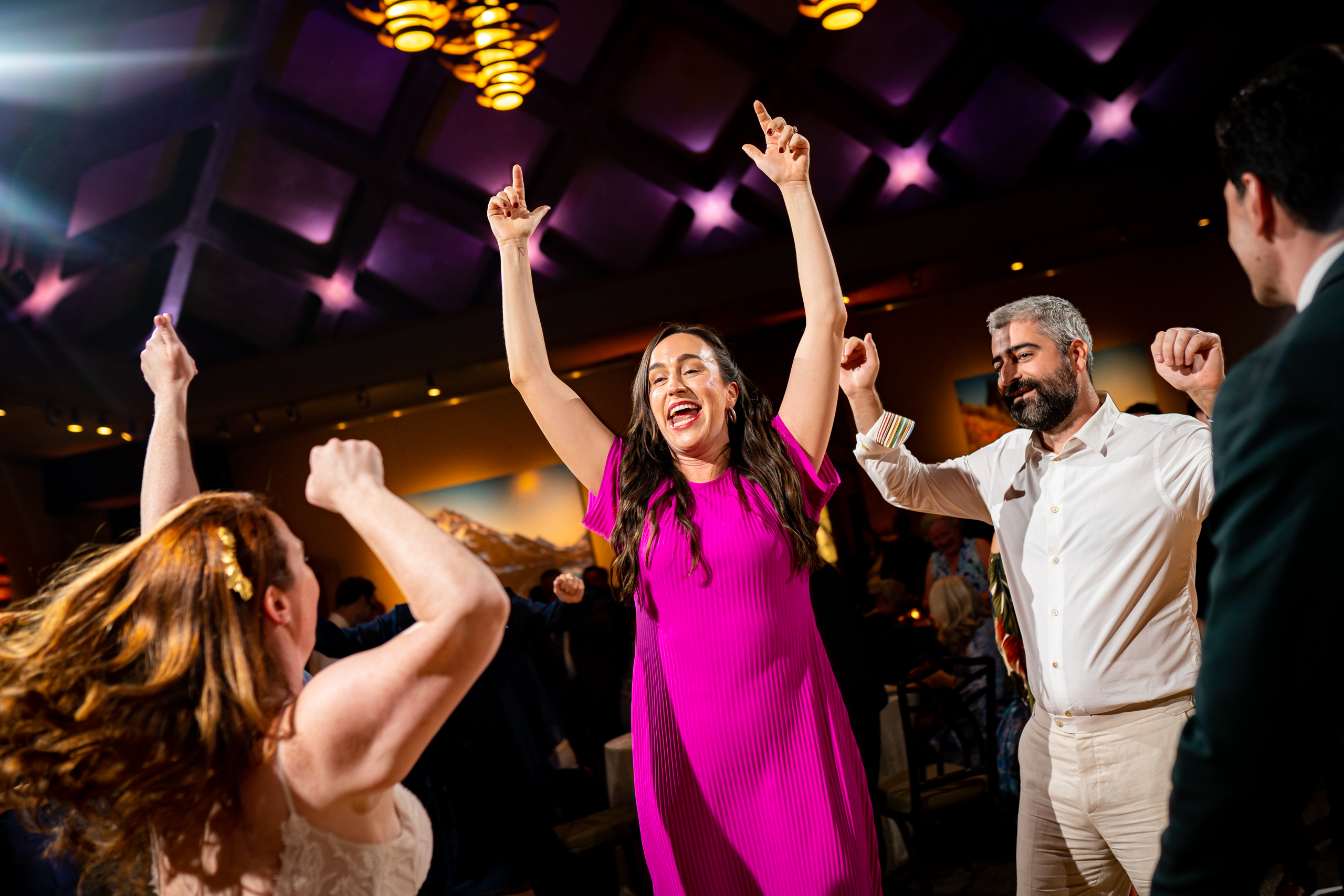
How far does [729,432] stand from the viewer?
81.2 inches

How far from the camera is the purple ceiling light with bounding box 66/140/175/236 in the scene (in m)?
7.81

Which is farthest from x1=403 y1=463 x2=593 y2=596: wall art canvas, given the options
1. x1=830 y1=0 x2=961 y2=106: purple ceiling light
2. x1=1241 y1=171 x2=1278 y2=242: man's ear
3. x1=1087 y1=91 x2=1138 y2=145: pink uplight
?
x1=1241 y1=171 x2=1278 y2=242: man's ear

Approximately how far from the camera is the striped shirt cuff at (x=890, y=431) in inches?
88.7

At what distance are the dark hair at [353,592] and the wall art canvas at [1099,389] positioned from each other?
19.8 ft

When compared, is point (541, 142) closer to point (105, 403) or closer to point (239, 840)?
point (105, 403)

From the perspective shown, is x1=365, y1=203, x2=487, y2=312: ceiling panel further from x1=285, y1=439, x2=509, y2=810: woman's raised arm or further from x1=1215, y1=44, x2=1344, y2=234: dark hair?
x1=1215, y1=44, x2=1344, y2=234: dark hair

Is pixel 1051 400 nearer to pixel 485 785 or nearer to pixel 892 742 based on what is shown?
pixel 485 785

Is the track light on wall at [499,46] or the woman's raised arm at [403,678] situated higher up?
Result: the track light on wall at [499,46]

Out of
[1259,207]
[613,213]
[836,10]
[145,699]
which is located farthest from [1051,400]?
[613,213]

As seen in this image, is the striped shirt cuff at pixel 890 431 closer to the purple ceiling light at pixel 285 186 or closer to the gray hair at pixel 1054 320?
the gray hair at pixel 1054 320

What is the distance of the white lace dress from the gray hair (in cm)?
152

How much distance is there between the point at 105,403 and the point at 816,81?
6.59 meters

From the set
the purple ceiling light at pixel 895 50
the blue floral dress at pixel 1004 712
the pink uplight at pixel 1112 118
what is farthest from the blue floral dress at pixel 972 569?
the pink uplight at pixel 1112 118

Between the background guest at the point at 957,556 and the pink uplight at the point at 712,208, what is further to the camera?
the pink uplight at the point at 712,208
